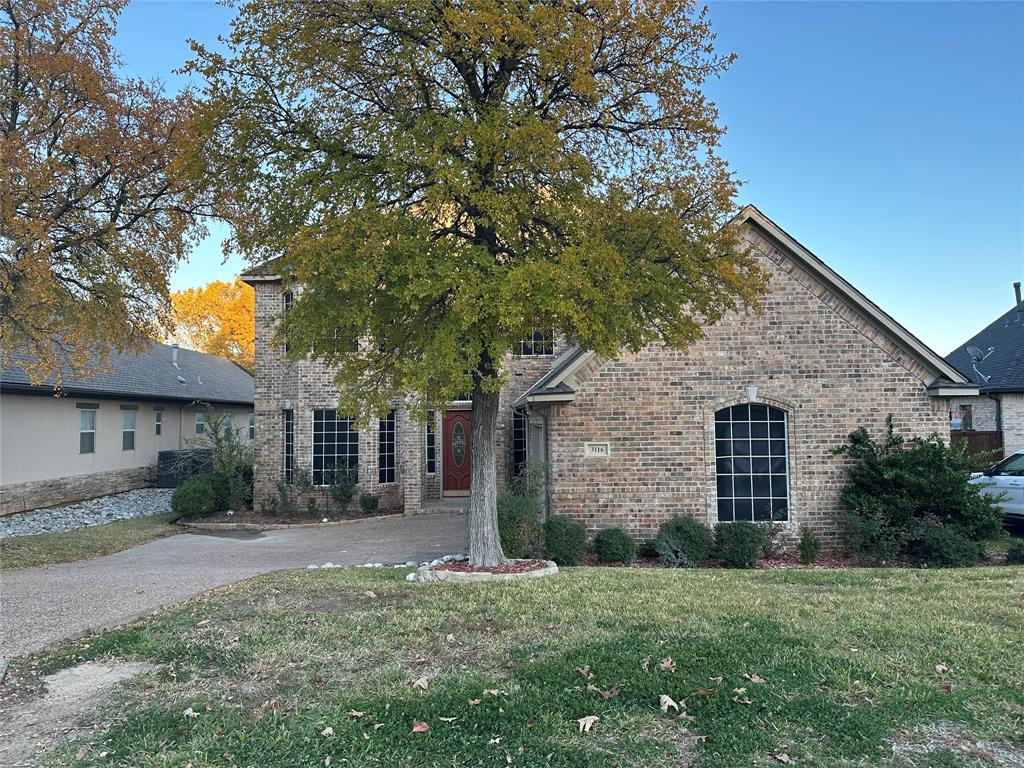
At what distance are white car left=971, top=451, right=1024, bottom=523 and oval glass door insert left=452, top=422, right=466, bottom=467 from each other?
11905mm

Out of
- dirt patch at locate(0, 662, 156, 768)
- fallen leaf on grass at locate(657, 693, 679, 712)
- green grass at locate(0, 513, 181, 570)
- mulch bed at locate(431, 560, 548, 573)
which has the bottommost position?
green grass at locate(0, 513, 181, 570)

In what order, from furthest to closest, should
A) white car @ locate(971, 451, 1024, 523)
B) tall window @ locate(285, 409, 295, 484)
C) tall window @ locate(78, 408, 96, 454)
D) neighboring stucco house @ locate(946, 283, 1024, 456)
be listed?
neighboring stucco house @ locate(946, 283, 1024, 456)
tall window @ locate(78, 408, 96, 454)
tall window @ locate(285, 409, 295, 484)
white car @ locate(971, 451, 1024, 523)

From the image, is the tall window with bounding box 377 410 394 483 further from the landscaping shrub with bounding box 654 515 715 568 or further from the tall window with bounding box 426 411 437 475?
the landscaping shrub with bounding box 654 515 715 568

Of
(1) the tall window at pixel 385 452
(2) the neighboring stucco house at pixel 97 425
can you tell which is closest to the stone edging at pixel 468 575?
(2) the neighboring stucco house at pixel 97 425

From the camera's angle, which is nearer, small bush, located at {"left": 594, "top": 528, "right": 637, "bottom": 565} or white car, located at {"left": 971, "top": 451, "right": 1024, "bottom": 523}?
small bush, located at {"left": 594, "top": 528, "right": 637, "bottom": 565}

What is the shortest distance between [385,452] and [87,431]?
31.2 ft

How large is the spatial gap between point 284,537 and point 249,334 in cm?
3803

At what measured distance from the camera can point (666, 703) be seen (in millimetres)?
4645

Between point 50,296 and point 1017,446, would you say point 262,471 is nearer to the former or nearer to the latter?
point 50,296

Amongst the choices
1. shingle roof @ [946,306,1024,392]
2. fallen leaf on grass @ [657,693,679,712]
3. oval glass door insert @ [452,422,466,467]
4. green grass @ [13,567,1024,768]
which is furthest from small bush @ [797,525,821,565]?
shingle roof @ [946,306,1024,392]

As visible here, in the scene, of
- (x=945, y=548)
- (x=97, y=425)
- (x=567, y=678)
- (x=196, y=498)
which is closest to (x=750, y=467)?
(x=945, y=548)

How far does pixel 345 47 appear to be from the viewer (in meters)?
8.50

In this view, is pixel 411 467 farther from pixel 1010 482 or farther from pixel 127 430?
pixel 1010 482

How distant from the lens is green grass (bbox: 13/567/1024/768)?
418 cm
